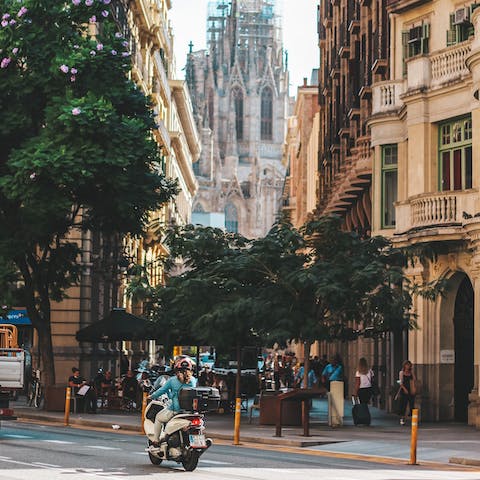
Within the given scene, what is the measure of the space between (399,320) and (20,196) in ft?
33.4

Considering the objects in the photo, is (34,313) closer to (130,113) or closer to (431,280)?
(130,113)

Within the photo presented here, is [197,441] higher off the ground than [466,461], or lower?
higher

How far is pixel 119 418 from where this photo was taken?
33156 millimetres

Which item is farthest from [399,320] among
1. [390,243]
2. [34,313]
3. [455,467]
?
[34,313]

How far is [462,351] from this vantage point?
110 feet

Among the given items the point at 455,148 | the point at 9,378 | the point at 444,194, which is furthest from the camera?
the point at 455,148

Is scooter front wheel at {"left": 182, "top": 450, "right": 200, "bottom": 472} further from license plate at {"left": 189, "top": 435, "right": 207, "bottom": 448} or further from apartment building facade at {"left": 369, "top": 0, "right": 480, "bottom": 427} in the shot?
apartment building facade at {"left": 369, "top": 0, "right": 480, "bottom": 427}

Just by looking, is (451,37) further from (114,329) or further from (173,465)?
(173,465)

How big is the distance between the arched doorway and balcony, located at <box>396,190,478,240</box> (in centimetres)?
211

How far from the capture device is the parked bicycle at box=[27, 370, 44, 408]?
37781 mm

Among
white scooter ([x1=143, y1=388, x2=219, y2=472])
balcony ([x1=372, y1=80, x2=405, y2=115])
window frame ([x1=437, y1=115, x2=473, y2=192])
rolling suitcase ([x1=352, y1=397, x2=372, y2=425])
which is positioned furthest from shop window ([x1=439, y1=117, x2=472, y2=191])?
white scooter ([x1=143, y1=388, x2=219, y2=472])

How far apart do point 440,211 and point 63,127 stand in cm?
945

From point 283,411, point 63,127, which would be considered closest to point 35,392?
point 63,127

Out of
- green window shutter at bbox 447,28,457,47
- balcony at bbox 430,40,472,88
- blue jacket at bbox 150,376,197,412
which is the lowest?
blue jacket at bbox 150,376,197,412
